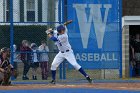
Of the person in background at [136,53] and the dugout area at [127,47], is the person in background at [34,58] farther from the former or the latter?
the person in background at [136,53]

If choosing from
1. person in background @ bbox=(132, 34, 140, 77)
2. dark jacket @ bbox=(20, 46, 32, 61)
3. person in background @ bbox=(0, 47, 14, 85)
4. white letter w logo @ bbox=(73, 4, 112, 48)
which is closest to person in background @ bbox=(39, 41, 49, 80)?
dark jacket @ bbox=(20, 46, 32, 61)

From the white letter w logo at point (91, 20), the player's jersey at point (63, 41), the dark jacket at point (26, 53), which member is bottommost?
the dark jacket at point (26, 53)

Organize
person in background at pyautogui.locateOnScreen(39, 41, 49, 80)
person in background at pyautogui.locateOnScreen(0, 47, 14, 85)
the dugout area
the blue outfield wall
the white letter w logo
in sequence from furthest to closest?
the dugout area → the white letter w logo → the blue outfield wall → person in background at pyautogui.locateOnScreen(39, 41, 49, 80) → person in background at pyautogui.locateOnScreen(0, 47, 14, 85)

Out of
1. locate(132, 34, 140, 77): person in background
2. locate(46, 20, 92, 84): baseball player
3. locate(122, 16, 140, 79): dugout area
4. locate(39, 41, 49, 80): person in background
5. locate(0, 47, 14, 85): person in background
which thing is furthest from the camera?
locate(132, 34, 140, 77): person in background

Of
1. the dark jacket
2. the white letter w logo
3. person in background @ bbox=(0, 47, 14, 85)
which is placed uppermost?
the white letter w logo

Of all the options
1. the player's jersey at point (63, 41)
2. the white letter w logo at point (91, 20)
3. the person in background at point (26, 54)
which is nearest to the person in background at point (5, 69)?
the player's jersey at point (63, 41)

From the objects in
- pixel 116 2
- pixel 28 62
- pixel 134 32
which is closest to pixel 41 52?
pixel 28 62

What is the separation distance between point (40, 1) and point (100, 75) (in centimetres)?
360

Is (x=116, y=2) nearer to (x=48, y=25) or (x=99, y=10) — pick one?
(x=99, y=10)

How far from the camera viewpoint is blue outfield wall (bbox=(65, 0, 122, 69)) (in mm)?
17469

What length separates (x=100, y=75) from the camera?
1753cm

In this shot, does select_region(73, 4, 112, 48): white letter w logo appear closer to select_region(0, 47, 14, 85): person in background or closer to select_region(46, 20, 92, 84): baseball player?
select_region(46, 20, 92, 84): baseball player

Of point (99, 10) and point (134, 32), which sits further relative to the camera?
point (134, 32)

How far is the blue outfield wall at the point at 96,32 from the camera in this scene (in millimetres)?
17469
